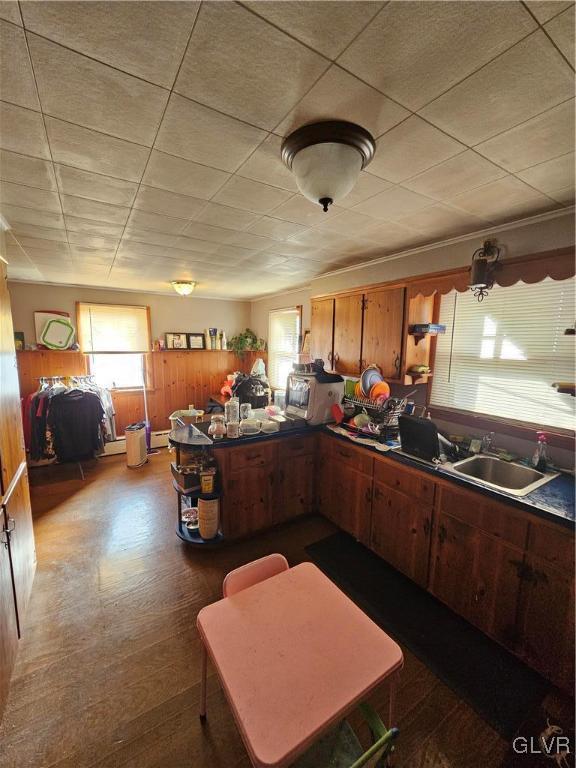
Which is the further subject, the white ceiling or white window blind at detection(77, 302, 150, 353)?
white window blind at detection(77, 302, 150, 353)

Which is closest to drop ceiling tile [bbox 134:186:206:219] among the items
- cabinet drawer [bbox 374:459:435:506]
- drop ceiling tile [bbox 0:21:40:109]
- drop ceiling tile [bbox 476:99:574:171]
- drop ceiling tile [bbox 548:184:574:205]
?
drop ceiling tile [bbox 0:21:40:109]

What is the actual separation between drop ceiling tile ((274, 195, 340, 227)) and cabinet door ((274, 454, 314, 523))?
187 centimetres

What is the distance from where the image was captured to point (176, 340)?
5.12 metres

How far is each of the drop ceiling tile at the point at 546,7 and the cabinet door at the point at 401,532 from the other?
2.10 metres

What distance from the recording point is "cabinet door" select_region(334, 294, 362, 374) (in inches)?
120

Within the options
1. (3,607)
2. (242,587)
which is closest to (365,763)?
(242,587)

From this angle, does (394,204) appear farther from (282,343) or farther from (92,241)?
(282,343)

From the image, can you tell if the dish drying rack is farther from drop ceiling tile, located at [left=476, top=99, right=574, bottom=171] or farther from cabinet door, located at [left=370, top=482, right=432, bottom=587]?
drop ceiling tile, located at [left=476, top=99, right=574, bottom=171]

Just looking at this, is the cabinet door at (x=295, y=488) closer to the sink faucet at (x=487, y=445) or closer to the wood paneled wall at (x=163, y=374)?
the sink faucet at (x=487, y=445)

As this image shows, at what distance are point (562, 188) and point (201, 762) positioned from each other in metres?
3.10

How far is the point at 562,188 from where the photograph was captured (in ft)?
5.22

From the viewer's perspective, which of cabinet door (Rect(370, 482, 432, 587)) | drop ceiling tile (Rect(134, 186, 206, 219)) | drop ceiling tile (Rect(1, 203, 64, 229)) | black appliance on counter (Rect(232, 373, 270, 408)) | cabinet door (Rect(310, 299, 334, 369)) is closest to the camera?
drop ceiling tile (Rect(134, 186, 206, 219))

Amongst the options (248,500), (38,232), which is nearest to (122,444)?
(248,500)

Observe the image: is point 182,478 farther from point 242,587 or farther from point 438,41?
point 438,41
